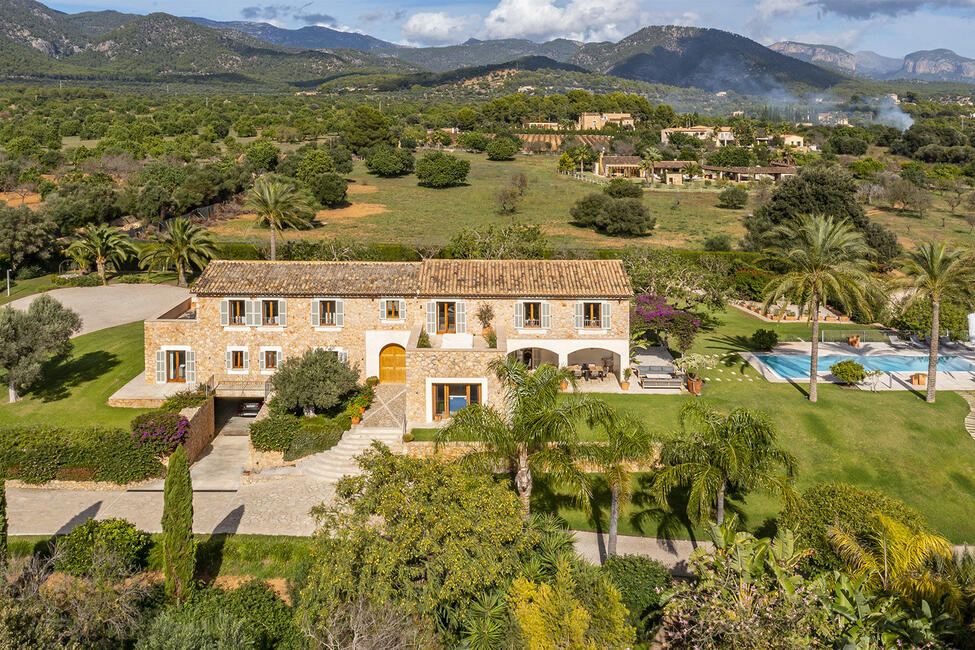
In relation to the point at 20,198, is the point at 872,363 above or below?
below

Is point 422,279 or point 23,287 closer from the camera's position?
point 422,279

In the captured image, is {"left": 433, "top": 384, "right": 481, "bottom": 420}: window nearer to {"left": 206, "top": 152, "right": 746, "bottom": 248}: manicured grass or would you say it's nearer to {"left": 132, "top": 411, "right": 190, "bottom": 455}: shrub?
{"left": 132, "top": 411, "right": 190, "bottom": 455}: shrub

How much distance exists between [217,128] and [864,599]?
106046 mm

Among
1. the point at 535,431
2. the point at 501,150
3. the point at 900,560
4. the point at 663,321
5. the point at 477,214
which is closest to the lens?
the point at 900,560

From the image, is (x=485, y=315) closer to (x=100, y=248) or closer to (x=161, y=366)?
(x=161, y=366)

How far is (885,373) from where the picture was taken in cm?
2775

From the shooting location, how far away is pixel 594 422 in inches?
652

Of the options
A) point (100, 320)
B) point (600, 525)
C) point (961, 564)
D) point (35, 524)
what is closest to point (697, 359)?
point (600, 525)

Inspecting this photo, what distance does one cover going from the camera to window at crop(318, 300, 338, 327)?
27.6 m

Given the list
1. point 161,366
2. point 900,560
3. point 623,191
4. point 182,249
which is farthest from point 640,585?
point 623,191

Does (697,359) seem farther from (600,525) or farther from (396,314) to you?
(396,314)

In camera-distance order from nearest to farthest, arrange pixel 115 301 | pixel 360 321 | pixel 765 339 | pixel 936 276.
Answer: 1. pixel 936 276
2. pixel 360 321
3. pixel 765 339
4. pixel 115 301

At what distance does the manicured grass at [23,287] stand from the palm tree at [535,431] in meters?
38.2

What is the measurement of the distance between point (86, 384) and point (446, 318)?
16122 millimetres
